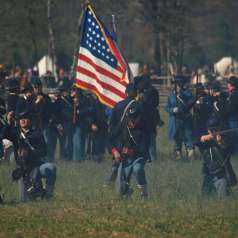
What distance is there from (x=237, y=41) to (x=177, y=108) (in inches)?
1377

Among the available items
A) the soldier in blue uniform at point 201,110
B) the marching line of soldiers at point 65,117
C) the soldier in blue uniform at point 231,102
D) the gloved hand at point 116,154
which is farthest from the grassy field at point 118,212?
the soldier in blue uniform at point 201,110

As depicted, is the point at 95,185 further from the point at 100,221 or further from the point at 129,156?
the point at 100,221

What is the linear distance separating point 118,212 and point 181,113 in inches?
423

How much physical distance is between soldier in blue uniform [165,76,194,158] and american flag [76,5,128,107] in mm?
4277

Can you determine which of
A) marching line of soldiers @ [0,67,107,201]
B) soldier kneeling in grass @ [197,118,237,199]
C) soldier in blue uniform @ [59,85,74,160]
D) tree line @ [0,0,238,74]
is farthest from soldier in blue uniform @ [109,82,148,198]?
tree line @ [0,0,238,74]

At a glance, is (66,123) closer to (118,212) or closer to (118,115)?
(118,115)

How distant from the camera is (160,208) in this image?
1543 centimetres

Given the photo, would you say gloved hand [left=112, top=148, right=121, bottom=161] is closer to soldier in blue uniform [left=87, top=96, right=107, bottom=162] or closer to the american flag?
the american flag

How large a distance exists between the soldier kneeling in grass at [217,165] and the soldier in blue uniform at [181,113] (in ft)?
24.6

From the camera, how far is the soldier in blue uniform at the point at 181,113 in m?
25.3

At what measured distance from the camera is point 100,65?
69.3 feet

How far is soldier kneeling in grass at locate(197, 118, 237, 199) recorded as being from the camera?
56.8 feet

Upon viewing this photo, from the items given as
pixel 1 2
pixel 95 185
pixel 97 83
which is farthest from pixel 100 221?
pixel 1 2

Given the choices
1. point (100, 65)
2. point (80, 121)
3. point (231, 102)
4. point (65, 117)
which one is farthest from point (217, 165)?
point (65, 117)
